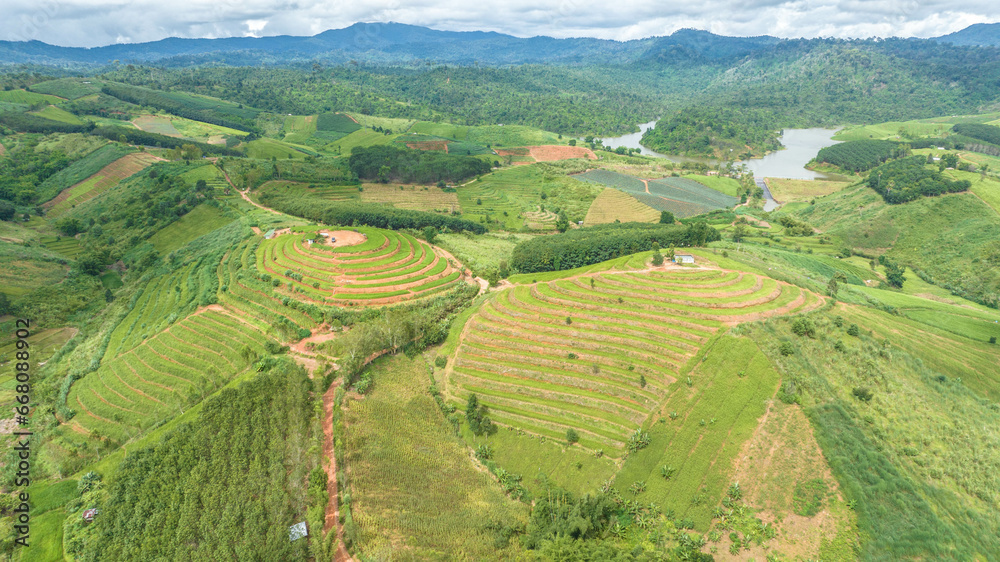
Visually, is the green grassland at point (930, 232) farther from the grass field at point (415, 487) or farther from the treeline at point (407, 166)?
the treeline at point (407, 166)

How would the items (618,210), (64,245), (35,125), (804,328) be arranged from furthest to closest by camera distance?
(35,125)
(618,210)
(64,245)
(804,328)

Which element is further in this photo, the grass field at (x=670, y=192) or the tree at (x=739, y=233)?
the grass field at (x=670, y=192)

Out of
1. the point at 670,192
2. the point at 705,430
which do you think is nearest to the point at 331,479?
the point at 705,430

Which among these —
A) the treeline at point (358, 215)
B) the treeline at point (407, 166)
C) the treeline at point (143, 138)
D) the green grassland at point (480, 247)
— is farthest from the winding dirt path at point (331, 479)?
the treeline at point (143, 138)

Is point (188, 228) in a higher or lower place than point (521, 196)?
higher

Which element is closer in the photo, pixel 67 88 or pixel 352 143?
pixel 67 88

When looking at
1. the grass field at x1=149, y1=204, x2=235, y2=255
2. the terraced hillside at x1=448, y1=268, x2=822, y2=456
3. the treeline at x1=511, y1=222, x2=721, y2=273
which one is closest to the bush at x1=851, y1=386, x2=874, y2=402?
the terraced hillside at x1=448, y1=268, x2=822, y2=456

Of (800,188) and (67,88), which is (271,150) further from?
(800,188)
